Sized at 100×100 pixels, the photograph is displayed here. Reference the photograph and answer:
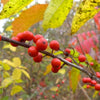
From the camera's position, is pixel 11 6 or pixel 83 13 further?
pixel 83 13

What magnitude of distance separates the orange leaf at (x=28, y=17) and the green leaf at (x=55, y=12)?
7 cm

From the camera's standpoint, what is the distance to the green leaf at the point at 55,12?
49cm

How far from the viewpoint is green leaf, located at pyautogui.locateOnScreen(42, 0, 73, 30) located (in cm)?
49

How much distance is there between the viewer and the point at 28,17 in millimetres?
569

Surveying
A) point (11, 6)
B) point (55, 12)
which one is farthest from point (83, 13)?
point (11, 6)

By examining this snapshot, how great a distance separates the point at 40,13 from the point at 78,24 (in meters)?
0.16

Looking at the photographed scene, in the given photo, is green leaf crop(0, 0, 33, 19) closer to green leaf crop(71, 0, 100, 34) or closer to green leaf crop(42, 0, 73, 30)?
green leaf crop(42, 0, 73, 30)

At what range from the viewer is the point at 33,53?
0.54m

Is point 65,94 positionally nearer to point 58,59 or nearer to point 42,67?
point 42,67

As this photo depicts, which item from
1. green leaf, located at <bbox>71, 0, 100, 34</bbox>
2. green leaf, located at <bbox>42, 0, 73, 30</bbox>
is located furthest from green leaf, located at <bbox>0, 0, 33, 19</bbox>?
green leaf, located at <bbox>71, 0, 100, 34</bbox>

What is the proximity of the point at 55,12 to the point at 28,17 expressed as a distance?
12cm

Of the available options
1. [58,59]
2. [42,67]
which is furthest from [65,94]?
[58,59]

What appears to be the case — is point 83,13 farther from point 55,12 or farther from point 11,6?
point 11,6

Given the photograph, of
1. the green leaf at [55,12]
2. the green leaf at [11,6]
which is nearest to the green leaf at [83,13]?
the green leaf at [55,12]
